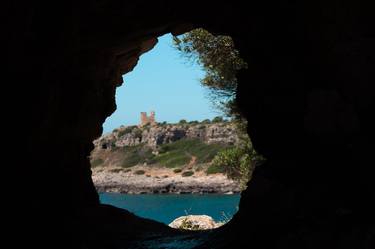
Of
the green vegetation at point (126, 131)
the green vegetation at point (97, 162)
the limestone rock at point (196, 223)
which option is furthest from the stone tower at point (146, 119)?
the limestone rock at point (196, 223)

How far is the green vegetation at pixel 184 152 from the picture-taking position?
106 m

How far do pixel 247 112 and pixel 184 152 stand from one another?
103m

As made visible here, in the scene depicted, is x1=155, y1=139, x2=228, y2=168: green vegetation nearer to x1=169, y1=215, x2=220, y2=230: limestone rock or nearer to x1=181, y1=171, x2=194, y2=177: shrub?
x1=181, y1=171, x2=194, y2=177: shrub

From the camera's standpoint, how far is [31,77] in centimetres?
1059

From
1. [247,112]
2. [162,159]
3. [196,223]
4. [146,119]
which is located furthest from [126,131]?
[247,112]

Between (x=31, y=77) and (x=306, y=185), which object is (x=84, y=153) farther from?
(x=306, y=185)

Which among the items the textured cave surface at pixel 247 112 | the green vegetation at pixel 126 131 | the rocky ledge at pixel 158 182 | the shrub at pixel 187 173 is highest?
the green vegetation at pixel 126 131

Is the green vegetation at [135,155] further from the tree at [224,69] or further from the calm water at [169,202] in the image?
the tree at [224,69]

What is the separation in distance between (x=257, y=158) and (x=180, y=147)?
96.1 meters

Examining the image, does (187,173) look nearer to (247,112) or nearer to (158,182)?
(158,182)

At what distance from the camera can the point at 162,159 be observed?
11656 cm

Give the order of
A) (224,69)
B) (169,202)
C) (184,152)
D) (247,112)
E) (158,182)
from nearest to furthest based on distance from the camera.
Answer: (247,112) < (224,69) < (169,202) < (158,182) < (184,152)

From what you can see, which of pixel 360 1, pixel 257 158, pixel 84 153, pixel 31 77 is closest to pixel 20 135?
pixel 31 77

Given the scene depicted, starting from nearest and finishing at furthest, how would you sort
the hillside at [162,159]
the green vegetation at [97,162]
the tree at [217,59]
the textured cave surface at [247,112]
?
the textured cave surface at [247,112]
the tree at [217,59]
the hillside at [162,159]
the green vegetation at [97,162]
